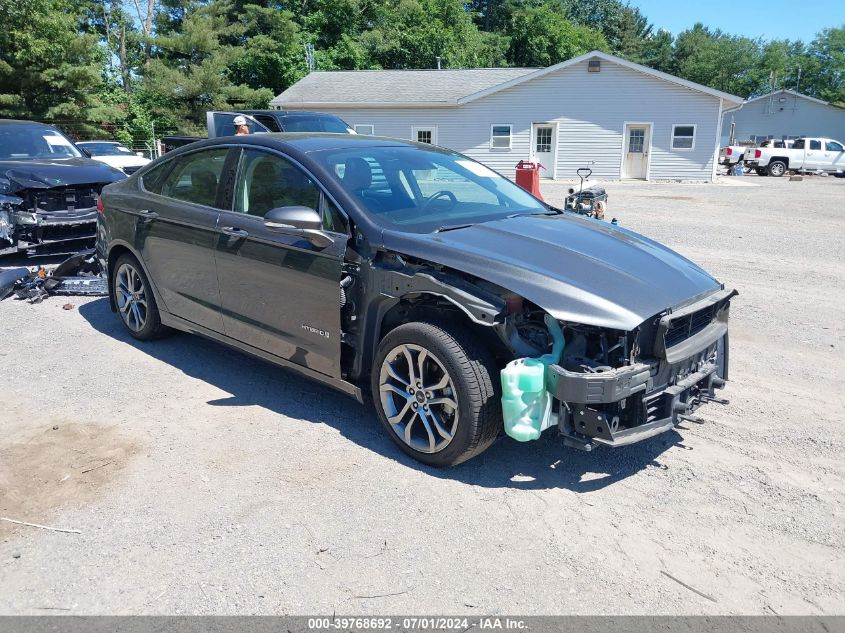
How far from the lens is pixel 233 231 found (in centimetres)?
457

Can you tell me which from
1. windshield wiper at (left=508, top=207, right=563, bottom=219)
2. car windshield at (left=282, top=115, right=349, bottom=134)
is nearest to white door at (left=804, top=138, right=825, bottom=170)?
car windshield at (left=282, top=115, right=349, bottom=134)

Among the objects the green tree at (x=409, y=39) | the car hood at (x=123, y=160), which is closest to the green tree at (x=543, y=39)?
the green tree at (x=409, y=39)

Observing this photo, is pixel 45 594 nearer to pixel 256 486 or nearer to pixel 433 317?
pixel 256 486

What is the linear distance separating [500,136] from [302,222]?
27115mm

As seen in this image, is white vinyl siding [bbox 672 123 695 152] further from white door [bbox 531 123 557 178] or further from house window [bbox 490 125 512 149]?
house window [bbox 490 125 512 149]

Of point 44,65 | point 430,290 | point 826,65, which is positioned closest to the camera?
point 430,290

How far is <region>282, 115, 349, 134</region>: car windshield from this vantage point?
486 inches

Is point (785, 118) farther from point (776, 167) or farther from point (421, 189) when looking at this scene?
point (421, 189)

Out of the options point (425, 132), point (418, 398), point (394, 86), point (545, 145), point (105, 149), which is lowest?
point (418, 398)

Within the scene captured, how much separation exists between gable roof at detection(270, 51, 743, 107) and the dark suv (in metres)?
25.2

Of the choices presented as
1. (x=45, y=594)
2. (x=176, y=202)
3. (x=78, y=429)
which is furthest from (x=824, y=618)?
(x=176, y=202)

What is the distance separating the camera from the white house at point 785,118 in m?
48.2

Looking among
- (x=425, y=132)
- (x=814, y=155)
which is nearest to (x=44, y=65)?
(x=425, y=132)

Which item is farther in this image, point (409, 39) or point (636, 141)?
point (409, 39)
